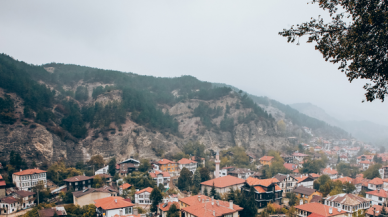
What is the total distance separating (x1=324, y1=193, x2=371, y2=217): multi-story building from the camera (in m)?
33.2

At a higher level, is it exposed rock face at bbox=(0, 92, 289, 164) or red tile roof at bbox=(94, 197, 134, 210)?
exposed rock face at bbox=(0, 92, 289, 164)

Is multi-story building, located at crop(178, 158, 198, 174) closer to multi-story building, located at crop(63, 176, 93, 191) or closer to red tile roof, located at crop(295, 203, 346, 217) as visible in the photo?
multi-story building, located at crop(63, 176, 93, 191)

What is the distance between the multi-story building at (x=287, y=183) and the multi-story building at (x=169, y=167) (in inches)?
847

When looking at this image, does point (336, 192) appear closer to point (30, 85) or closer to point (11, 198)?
point (11, 198)

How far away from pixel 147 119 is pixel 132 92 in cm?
1627

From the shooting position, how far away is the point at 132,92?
91938 millimetres

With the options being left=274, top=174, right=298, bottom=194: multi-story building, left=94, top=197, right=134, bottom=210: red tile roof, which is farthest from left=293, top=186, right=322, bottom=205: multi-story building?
left=94, top=197, right=134, bottom=210: red tile roof

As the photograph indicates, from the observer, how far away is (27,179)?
40062mm

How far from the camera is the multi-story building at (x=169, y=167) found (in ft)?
183

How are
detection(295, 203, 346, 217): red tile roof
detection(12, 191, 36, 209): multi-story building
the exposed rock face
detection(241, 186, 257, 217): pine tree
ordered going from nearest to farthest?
1. detection(295, 203, 346, 217): red tile roof
2. detection(241, 186, 257, 217): pine tree
3. detection(12, 191, 36, 209): multi-story building
4. the exposed rock face

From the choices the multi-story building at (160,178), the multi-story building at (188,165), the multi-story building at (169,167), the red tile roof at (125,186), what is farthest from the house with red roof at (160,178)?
the multi-story building at (188,165)

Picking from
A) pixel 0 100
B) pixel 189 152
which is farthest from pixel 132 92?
pixel 0 100

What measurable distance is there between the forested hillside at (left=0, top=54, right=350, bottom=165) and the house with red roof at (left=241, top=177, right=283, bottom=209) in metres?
31.9

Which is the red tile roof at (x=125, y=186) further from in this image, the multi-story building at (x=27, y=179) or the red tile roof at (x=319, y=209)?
the red tile roof at (x=319, y=209)
